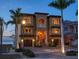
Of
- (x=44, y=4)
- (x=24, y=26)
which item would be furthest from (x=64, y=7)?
(x=24, y=26)

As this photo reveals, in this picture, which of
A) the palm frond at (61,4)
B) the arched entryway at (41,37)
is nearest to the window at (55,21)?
the arched entryway at (41,37)

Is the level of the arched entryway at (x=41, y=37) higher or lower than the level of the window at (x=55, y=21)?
lower

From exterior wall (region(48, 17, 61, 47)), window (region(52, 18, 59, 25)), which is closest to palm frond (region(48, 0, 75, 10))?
exterior wall (region(48, 17, 61, 47))

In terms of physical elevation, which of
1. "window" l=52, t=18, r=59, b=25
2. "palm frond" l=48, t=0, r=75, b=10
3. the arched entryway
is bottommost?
the arched entryway

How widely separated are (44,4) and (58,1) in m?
4.76

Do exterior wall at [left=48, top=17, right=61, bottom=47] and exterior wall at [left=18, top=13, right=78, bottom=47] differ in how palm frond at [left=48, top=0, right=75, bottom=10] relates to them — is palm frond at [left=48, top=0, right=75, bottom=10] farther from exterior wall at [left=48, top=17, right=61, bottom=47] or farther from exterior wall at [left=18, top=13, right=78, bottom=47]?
exterior wall at [left=18, top=13, right=78, bottom=47]

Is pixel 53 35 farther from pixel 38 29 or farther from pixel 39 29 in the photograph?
pixel 38 29

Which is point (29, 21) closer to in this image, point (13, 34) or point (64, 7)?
point (13, 34)

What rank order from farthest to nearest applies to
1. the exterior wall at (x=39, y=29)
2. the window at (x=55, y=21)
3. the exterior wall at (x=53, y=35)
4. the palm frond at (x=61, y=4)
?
the window at (x=55, y=21) → the exterior wall at (x=39, y=29) → the exterior wall at (x=53, y=35) → the palm frond at (x=61, y=4)

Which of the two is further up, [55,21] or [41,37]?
[55,21]

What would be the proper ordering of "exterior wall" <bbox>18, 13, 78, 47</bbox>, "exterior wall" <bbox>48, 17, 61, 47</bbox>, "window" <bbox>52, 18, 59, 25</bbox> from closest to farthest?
1. "exterior wall" <bbox>48, 17, 61, 47</bbox>
2. "exterior wall" <bbox>18, 13, 78, 47</bbox>
3. "window" <bbox>52, 18, 59, 25</bbox>

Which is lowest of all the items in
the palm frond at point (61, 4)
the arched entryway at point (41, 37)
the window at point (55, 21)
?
the arched entryway at point (41, 37)

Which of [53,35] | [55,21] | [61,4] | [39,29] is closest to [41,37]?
[39,29]

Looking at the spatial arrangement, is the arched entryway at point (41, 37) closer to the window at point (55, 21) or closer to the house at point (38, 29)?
the house at point (38, 29)
